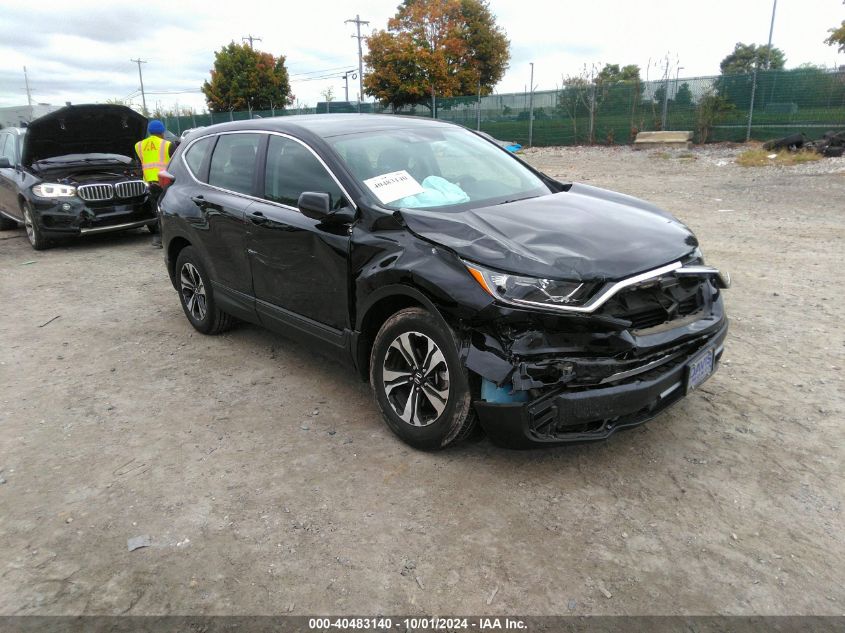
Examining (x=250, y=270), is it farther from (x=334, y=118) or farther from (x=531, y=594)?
(x=531, y=594)

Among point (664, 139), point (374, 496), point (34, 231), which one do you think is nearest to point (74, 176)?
point (34, 231)

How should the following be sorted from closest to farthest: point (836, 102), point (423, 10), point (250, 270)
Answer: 1. point (250, 270)
2. point (836, 102)
3. point (423, 10)

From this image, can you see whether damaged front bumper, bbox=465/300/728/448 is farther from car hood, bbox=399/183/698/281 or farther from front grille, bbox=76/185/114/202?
front grille, bbox=76/185/114/202

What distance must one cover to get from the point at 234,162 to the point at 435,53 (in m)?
40.6

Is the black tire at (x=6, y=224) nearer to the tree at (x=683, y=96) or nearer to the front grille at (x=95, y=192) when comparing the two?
→ the front grille at (x=95, y=192)

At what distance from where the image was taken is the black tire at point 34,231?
9.45 metres

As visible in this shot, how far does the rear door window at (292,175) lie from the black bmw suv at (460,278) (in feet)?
0.05

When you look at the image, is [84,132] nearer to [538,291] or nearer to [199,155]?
[199,155]

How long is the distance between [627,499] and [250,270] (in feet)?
9.73

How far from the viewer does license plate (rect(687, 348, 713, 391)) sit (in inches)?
123

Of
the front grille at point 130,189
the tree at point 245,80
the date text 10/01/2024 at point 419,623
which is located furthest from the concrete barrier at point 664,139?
the tree at point 245,80

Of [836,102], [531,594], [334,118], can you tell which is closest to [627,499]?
[531,594]

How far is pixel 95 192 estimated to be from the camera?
30.9 ft

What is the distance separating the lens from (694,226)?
9258 millimetres
